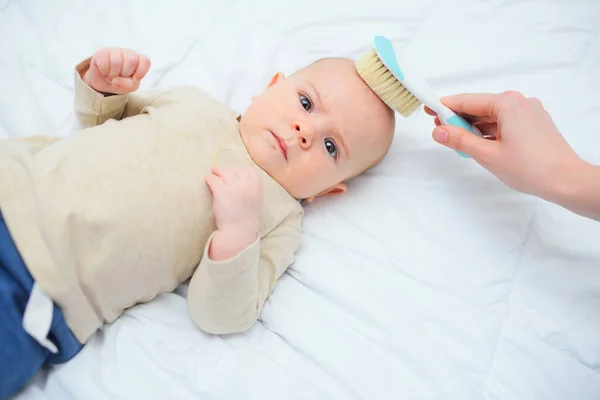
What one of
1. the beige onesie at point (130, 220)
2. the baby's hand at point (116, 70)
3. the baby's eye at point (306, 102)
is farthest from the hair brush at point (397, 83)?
the baby's hand at point (116, 70)

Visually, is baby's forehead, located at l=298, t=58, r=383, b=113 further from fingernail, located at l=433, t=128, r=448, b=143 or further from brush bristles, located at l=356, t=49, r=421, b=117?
fingernail, located at l=433, t=128, r=448, b=143

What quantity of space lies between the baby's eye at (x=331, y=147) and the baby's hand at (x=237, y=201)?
0.17 metres

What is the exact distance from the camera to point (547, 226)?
0.98m

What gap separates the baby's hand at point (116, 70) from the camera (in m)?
0.93

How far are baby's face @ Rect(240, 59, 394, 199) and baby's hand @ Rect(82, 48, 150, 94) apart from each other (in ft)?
0.70

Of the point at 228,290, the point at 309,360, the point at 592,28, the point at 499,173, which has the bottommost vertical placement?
the point at 309,360

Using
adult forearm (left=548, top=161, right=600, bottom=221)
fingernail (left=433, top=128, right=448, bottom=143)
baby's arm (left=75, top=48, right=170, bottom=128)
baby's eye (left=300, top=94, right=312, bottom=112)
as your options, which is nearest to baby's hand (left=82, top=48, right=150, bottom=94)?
baby's arm (left=75, top=48, right=170, bottom=128)

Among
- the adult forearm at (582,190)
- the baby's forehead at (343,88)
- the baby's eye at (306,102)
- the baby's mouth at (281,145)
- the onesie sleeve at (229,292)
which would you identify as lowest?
the onesie sleeve at (229,292)

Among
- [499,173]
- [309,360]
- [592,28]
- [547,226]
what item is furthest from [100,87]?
[592,28]

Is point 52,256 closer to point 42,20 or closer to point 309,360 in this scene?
→ point 309,360

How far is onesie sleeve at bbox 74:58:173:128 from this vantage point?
982mm

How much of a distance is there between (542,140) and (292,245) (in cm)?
47

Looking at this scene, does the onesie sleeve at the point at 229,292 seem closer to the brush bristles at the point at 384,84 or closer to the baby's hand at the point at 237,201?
the baby's hand at the point at 237,201

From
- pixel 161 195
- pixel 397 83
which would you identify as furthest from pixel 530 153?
pixel 161 195
